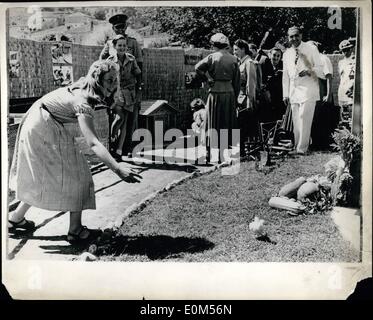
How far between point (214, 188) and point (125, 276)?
114 cm

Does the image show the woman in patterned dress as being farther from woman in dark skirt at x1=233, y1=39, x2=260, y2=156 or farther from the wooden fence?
woman in dark skirt at x1=233, y1=39, x2=260, y2=156

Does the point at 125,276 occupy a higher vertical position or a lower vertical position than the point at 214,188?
lower

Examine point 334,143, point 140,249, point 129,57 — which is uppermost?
point 129,57

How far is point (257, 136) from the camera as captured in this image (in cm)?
536

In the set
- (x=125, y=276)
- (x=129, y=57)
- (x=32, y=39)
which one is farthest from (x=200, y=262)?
(x=32, y=39)

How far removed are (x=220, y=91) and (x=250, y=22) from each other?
0.68 metres

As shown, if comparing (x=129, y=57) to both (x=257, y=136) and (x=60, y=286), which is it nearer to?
(x=257, y=136)

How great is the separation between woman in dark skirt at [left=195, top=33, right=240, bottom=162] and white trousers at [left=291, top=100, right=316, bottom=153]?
1.87ft

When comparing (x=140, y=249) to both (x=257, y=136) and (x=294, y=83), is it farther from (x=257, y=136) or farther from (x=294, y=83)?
(x=294, y=83)

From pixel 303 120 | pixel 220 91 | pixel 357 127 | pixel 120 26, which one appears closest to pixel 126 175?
→ pixel 220 91

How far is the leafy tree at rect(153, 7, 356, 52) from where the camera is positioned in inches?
199

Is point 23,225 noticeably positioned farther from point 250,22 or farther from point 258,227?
point 250,22

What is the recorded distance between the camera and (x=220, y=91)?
5.29m

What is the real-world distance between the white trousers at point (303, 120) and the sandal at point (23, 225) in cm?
259
